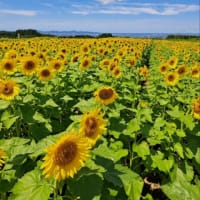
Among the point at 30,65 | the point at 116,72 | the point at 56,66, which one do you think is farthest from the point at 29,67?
the point at 116,72

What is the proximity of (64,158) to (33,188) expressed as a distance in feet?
1.34

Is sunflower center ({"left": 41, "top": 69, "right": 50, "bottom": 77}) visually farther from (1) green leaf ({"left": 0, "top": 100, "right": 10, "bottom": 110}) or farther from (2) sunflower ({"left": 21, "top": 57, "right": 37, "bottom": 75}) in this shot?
(1) green leaf ({"left": 0, "top": 100, "right": 10, "bottom": 110})

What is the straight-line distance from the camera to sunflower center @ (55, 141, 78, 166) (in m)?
2.03

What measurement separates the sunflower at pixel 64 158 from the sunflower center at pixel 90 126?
59 cm

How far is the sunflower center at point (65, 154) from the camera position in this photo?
2.03 metres

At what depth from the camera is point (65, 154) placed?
2.04m

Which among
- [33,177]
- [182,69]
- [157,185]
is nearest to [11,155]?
[33,177]

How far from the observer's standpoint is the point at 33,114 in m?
4.35

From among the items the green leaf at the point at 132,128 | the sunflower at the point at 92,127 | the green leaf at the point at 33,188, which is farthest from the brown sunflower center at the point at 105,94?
the green leaf at the point at 33,188

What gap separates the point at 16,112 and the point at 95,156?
7.07 ft

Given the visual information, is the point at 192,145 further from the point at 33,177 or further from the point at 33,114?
the point at 33,177

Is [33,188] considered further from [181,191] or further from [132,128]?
[132,128]

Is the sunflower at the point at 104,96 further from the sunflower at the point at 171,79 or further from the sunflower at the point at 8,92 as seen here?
the sunflower at the point at 171,79


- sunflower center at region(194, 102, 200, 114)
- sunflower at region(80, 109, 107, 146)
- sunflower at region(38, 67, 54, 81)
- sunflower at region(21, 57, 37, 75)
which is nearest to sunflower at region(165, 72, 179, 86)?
sunflower at region(38, 67, 54, 81)
